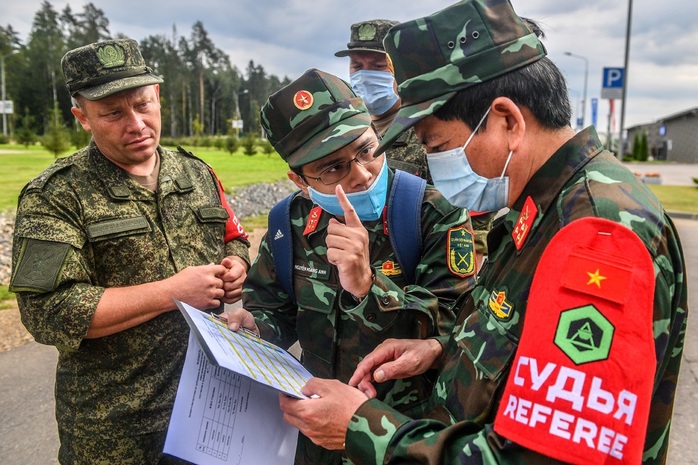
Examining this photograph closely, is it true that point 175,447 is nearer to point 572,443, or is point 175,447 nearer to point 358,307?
point 358,307

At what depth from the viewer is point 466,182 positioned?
126 centimetres

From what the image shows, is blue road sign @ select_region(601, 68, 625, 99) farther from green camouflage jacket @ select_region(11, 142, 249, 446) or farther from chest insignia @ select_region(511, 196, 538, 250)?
chest insignia @ select_region(511, 196, 538, 250)

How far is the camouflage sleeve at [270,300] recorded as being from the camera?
6.32 feet

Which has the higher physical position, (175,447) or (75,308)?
(75,308)

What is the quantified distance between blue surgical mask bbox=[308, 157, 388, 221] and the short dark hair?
0.63 metres

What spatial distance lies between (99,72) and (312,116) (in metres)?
0.95

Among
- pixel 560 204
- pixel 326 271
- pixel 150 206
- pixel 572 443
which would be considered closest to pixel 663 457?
pixel 572 443

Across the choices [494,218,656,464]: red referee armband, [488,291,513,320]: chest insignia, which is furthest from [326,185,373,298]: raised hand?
[494,218,656,464]: red referee armband

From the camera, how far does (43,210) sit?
187cm

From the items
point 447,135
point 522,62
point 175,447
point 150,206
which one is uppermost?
point 522,62

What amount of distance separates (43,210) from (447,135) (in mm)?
1451

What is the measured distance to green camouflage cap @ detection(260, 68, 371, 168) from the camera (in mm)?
1767

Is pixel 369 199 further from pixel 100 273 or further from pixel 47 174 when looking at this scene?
pixel 47 174

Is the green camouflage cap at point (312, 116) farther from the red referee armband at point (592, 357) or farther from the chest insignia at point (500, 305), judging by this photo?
the red referee armband at point (592, 357)
